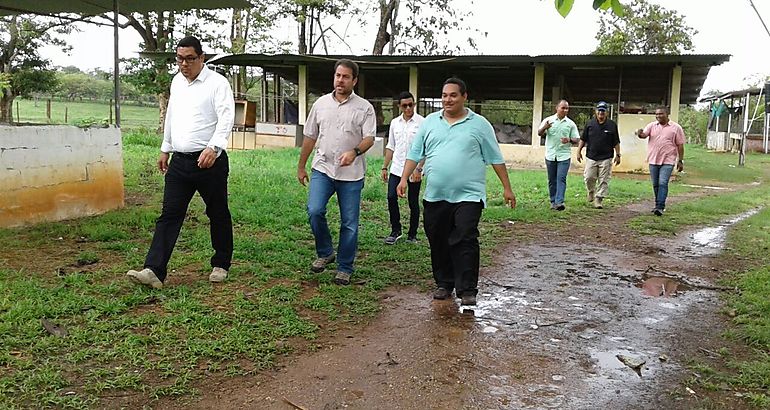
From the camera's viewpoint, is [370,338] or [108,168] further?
[108,168]

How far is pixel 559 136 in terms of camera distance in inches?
385

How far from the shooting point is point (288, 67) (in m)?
22.6

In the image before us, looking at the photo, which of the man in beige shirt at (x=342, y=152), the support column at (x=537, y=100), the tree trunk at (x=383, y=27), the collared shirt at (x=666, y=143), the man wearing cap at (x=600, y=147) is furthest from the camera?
the tree trunk at (x=383, y=27)

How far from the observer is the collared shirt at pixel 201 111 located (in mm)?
4902

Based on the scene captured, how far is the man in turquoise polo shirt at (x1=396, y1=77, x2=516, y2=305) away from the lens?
489 cm

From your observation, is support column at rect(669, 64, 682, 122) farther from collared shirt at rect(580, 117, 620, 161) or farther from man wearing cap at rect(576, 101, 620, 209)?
collared shirt at rect(580, 117, 620, 161)

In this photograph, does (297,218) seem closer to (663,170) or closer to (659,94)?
(663,170)

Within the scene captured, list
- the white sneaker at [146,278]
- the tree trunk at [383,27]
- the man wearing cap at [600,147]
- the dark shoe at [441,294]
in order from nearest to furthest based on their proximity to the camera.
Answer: the white sneaker at [146,278] < the dark shoe at [441,294] < the man wearing cap at [600,147] < the tree trunk at [383,27]

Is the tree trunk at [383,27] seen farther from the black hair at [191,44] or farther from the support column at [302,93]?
the black hair at [191,44]

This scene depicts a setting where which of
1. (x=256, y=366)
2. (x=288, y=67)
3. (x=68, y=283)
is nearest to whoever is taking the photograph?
(x=256, y=366)

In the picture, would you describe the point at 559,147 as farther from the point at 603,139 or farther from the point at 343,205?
the point at 343,205

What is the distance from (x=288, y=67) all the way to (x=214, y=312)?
747 inches

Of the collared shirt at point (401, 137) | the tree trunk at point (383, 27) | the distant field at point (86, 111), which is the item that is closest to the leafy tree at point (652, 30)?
the tree trunk at point (383, 27)

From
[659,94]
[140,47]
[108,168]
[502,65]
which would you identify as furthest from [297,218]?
[140,47]
